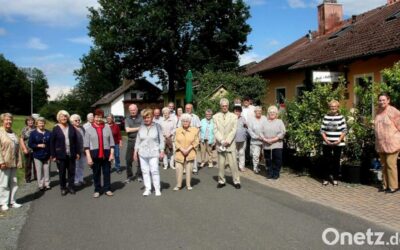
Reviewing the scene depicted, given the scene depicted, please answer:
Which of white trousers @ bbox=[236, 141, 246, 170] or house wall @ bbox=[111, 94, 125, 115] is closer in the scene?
white trousers @ bbox=[236, 141, 246, 170]

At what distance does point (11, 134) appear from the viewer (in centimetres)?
869

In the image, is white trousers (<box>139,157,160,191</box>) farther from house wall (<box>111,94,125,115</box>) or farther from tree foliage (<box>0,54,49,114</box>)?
tree foliage (<box>0,54,49,114</box>)

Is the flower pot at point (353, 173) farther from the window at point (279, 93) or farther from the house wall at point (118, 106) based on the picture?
the house wall at point (118, 106)

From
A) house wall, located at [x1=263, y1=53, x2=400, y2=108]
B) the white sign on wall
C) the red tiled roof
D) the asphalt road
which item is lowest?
the asphalt road

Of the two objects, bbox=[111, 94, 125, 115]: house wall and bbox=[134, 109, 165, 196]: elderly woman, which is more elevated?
bbox=[111, 94, 125, 115]: house wall

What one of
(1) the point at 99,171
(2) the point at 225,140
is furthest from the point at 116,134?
(2) the point at 225,140

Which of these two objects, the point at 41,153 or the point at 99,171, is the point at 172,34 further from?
the point at 99,171

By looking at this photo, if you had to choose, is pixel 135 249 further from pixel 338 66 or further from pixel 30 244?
pixel 338 66

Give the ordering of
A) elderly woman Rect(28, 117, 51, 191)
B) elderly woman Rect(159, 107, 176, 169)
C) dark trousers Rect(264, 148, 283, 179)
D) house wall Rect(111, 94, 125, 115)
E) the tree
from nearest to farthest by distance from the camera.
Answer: elderly woman Rect(28, 117, 51, 191), dark trousers Rect(264, 148, 283, 179), elderly woman Rect(159, 107, 176, 169), the tree, house wall Rect(111, 94, 125, 115)

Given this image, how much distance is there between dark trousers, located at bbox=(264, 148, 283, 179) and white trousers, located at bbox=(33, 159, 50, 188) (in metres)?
5.24

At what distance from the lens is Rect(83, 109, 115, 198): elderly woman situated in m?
9.59

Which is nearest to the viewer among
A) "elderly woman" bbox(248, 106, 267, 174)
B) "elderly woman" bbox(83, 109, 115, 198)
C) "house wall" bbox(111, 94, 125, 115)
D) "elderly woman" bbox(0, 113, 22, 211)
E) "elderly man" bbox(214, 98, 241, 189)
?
"elderly woman" bbox(0, 113, 22, 211)

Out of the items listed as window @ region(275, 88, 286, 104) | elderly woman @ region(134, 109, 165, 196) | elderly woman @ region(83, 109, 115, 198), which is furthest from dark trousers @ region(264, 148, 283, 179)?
window @ region(275, 88, 286, 104)

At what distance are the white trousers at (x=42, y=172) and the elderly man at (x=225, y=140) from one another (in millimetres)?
3935
